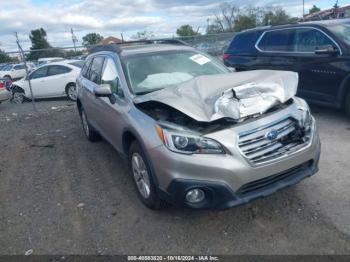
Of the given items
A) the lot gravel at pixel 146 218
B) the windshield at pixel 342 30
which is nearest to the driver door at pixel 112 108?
the lot gravel at pixel 146 218

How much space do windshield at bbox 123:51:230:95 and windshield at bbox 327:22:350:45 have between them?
2772 millimetres

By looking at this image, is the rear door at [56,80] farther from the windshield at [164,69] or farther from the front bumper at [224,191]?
the front bumper at [224,191]

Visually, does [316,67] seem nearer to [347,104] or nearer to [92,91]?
[347,104]

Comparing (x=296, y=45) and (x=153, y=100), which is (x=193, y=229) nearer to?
(x=153, y=100)

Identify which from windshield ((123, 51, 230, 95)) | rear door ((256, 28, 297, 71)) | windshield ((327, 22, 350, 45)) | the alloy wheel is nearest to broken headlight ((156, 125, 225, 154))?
the alloy wheel

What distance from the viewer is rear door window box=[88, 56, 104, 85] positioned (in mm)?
5402

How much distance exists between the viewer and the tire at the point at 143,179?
358 cm

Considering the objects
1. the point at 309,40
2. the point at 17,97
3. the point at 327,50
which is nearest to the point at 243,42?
the point at 309,40

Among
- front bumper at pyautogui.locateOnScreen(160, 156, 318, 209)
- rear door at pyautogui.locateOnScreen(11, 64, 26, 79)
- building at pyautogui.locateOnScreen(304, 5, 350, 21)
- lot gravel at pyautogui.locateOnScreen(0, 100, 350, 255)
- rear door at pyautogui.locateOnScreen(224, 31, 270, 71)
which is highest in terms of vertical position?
building at pyautogui.locateOnScreen(304, 5, 350, 21)

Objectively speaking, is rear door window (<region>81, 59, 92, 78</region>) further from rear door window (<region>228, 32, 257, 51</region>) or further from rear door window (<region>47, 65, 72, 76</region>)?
rear door window (<region>47, 65, 72, 76</region>)

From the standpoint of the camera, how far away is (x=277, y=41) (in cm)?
761

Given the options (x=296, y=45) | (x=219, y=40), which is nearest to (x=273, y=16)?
(x=219, y=40)

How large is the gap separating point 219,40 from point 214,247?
56.2 feet

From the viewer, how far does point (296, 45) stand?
715cm
